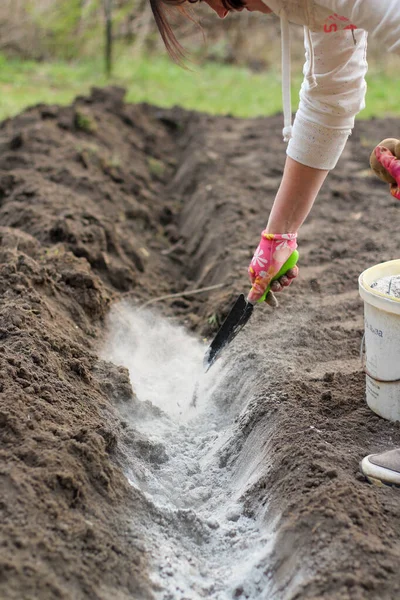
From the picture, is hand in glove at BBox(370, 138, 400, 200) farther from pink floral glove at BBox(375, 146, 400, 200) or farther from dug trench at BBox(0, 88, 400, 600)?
dug trench at BBox(0, 88, 400, 600)

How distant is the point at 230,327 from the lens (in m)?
3.25

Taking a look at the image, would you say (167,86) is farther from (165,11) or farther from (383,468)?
(383,468)

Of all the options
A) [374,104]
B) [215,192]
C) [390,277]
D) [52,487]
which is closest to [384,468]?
[390,277]

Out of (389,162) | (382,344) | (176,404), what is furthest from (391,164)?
(176,404)

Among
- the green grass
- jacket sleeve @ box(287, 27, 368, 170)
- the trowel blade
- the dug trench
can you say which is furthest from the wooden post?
jacket sleeve @ box(287, 27, 368, 170)

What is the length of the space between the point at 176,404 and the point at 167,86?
7.89 meters

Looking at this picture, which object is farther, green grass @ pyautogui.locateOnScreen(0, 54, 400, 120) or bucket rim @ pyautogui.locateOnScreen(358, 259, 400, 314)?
green grass @ pyautogui.locateOnScreen(0, 54, 400, 120)

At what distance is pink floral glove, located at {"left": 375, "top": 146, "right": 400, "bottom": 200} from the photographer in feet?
7.97

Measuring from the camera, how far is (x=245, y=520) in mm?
2473

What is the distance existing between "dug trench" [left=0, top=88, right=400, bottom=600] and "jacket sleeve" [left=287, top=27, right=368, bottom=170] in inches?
38.9

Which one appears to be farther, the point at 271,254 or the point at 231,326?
the point at 231,326

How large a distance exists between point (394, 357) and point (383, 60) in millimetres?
10167

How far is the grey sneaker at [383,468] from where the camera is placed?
2330 mm

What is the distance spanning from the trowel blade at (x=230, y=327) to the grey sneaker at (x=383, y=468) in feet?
3.16
